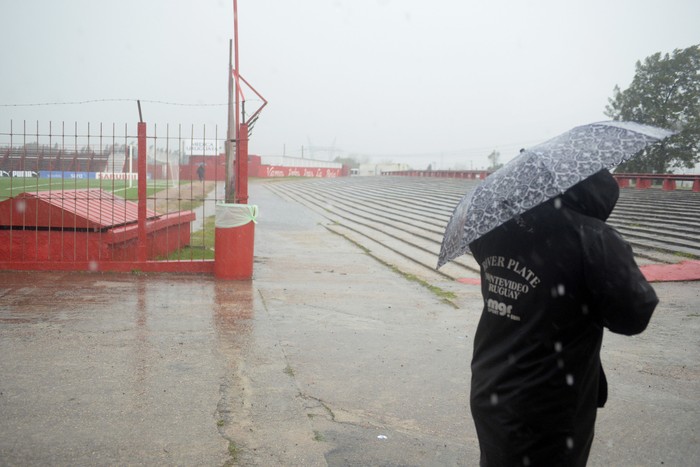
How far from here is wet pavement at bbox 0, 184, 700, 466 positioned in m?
3.80

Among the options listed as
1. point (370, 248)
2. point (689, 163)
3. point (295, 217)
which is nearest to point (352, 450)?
point (370, 248)

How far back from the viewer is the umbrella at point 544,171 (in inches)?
87.7

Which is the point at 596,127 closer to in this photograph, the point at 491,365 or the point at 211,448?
the point at 491,365

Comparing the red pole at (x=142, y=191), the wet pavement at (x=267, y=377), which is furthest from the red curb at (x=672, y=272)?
the red pole at (x=142, y=191)

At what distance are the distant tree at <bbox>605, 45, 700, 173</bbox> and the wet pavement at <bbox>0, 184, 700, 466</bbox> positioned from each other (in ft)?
100

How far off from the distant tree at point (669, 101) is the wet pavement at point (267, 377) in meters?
30.6

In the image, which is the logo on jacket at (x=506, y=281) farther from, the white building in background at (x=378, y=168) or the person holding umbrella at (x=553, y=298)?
the white building in background at (x=378, y=168)

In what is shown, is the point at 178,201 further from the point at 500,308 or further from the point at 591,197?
the point at 591,197

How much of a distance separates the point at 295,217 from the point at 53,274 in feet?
41.7

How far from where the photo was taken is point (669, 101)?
3609 centimetres

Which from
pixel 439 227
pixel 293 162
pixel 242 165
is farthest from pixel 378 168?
pixel 242 165

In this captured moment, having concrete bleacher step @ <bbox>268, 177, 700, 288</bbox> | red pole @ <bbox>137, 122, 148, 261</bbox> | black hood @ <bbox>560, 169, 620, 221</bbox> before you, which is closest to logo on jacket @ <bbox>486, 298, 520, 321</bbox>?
black hood @ <bbox>560, 169, 620, 221</bbox>

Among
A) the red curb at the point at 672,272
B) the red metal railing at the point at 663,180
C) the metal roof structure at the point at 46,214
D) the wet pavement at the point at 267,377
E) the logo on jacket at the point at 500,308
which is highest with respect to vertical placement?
the red metal railing at the point at 663,180

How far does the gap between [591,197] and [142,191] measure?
788 centimetres
